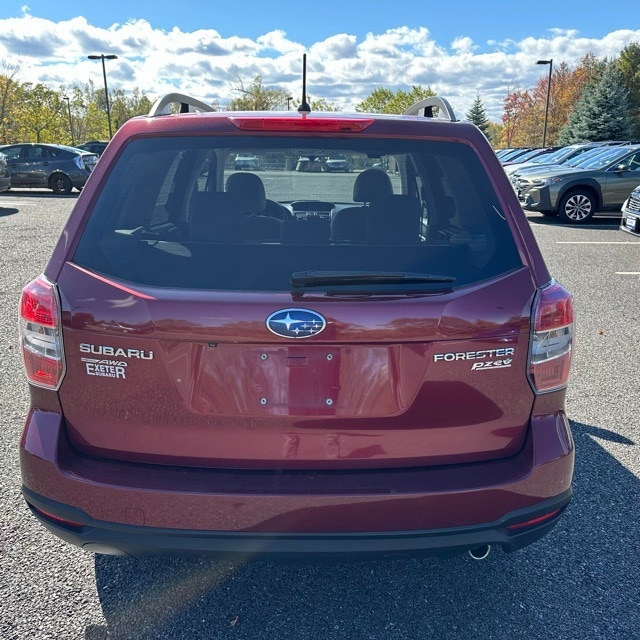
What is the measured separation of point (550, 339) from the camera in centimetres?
209

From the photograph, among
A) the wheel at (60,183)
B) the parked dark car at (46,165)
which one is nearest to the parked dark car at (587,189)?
the parked dark car at (46,165)

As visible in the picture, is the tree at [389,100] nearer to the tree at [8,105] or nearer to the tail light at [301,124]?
the tree at [8,105]

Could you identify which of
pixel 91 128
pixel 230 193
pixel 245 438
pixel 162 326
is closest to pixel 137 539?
pixel 245 438

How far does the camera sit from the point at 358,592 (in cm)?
254

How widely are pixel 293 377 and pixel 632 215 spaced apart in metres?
10.3

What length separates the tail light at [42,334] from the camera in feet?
6.68

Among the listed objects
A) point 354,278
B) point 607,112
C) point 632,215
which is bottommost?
point 632,215

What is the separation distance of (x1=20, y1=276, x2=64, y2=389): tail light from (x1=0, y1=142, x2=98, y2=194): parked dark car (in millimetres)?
18969

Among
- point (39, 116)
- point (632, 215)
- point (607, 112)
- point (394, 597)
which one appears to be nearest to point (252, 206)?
point (394, 597)

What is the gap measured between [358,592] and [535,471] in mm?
933

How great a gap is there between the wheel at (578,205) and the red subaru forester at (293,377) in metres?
12.6

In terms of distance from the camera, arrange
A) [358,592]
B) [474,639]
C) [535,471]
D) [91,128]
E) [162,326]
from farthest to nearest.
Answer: [91,128] → [358,592] → [474,639] → [535,471] → [162,326]

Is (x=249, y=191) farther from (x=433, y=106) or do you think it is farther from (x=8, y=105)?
(x=8, y=105)

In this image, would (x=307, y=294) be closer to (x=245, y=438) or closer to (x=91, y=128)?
(x=245, y=438)
